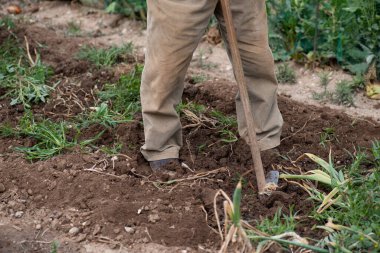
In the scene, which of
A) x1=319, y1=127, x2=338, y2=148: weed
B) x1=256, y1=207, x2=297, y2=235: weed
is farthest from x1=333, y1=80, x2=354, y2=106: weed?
x1=256, y1=207, x2=297, y2=235: weed

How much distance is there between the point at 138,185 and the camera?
421cm

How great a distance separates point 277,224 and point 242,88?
2.33 ft

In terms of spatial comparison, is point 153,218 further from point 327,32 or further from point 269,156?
point 327,32

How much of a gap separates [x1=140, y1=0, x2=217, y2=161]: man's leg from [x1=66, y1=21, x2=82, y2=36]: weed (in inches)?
100

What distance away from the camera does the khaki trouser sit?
398 cm

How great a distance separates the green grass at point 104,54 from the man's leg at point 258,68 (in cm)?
165

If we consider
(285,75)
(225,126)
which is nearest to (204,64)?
(285,75)

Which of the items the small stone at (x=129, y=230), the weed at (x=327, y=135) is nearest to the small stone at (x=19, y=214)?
the small stone at (x=129, y=230)

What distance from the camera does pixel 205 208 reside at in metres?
3.97

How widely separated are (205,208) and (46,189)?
2.83 ft

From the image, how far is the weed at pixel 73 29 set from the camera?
671 cm

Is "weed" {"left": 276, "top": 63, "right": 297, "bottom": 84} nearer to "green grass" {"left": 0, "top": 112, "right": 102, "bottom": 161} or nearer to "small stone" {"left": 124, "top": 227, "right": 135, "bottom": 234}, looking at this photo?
"green grass" {"left": 0, "top": 112, "right": 102, "bottom": 161}

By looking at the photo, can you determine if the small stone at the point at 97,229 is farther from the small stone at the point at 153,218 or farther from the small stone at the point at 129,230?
the small stone at the point at 153,218

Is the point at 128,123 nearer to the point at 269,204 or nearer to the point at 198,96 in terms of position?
the point at 198,96
